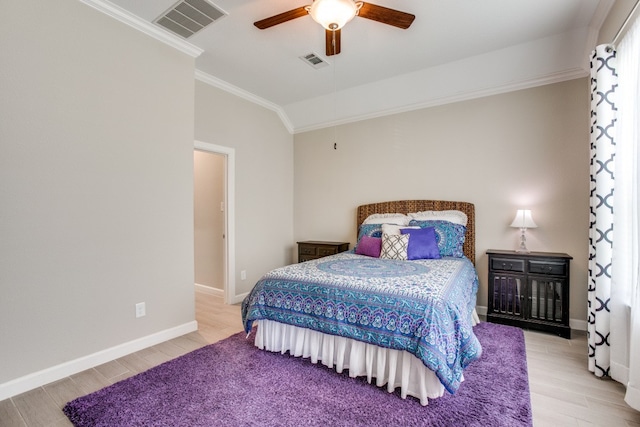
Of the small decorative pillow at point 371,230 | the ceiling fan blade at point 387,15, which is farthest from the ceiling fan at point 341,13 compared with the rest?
the small decorative pillow at point 371,230

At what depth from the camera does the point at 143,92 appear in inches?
108

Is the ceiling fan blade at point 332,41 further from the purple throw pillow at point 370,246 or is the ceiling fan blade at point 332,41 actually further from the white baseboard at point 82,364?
the white baseboard at point 82,364

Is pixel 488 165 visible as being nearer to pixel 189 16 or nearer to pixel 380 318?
pixel 380 318

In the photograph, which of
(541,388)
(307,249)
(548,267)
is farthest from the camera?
(307,249)

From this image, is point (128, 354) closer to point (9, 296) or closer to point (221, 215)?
point (9, 296)

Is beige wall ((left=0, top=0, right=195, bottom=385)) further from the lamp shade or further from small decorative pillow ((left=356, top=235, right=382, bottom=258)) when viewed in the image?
the lamp shade

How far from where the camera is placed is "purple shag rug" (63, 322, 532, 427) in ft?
5.70

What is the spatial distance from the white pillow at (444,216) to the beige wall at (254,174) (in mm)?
2126

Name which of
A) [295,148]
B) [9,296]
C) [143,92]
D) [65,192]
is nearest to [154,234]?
[65,192]

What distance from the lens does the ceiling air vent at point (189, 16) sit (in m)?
2.47

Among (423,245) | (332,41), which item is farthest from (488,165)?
(332,41)

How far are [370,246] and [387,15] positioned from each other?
7.23 feet

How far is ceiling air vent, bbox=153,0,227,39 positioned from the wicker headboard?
2804 mm

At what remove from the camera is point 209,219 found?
458 centimetres
